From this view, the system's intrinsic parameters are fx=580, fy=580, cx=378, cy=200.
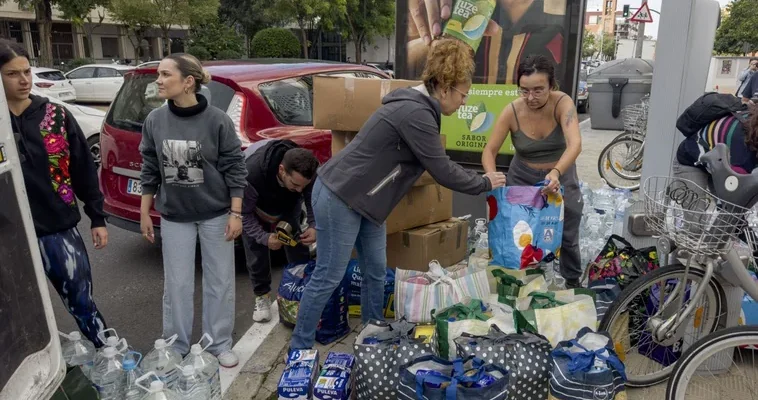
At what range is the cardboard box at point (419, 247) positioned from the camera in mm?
4258

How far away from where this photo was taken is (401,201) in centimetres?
420

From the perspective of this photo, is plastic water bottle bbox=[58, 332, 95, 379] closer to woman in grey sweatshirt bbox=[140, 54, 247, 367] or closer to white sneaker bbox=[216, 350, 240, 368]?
woman in grey sweatshirt bbox=[140, 54, 247, 367]

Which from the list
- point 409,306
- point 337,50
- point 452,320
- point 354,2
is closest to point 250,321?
point 409,306

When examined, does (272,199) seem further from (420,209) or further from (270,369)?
(420,209)

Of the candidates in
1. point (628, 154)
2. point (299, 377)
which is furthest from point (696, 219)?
point (628, 154)

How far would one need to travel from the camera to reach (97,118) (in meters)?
8.95

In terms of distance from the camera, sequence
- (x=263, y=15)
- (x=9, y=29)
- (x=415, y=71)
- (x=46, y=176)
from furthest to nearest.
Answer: (x=263, y=15) → (x=9, y=29) → (x=415, y=71) → (x=46, y=176)

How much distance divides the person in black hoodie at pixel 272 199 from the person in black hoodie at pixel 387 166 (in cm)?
39

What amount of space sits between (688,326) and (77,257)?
3.11 meters

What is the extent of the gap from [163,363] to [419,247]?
2.00m

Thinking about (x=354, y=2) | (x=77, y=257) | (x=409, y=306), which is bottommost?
(x=409, y=306)

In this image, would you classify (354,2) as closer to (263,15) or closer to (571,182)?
(263,15)

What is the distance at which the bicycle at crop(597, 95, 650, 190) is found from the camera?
7.80 meters

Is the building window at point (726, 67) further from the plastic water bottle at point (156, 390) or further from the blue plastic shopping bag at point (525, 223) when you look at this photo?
the plastic water bottle at point (156, 390)
